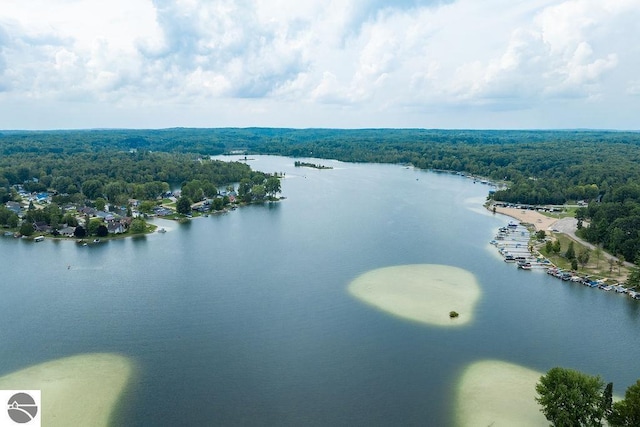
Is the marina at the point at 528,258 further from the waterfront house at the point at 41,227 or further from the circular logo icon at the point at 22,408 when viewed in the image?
the waterfront house at the point at 41,227

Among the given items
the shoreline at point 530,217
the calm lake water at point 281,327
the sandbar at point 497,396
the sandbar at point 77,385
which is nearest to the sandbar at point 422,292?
the calm lake water at point 281,327

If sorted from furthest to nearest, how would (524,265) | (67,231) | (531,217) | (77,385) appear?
(531,217), (67,231), (524,265), (77,385)

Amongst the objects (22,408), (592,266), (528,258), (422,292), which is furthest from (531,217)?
(22,408)

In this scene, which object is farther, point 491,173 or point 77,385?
point 491,173

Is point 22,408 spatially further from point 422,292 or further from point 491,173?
point 491,173

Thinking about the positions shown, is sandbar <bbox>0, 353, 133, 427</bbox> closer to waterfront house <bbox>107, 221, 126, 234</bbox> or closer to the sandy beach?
waterfront house <bbox>107, 221, 126, 234</bbox>

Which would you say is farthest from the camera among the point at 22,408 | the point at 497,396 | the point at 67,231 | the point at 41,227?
the point at 41,227

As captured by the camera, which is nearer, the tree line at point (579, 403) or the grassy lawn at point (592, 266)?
the tree line at point (579, 403)
